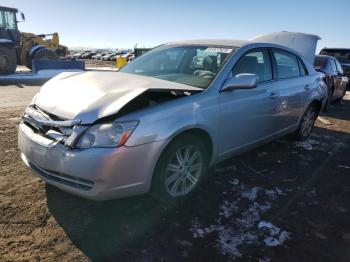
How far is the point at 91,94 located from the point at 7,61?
14837 millimetres

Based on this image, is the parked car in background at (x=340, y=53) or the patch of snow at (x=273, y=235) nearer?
the patch of snow at (x=273, y=235)

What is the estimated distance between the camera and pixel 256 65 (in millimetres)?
4285

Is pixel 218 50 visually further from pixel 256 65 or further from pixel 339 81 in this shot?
pixel 339 81

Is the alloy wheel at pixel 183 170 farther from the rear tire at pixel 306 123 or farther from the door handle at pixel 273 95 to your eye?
the rear tire at pixel 306 123

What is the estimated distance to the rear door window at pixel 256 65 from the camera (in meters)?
3.94

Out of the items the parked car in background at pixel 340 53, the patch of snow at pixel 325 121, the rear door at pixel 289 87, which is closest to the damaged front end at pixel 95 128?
the rear door at pixel 289 87

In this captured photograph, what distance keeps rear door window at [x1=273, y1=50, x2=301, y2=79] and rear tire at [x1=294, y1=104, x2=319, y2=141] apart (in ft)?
2.70

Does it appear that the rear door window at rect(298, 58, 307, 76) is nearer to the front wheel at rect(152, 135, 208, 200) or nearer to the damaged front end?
the front wheel at rect(152, 135, 208, 200)

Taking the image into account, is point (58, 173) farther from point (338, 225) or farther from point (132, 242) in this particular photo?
point (338, 225)

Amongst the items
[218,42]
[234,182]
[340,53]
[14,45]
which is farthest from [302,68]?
[14,45]

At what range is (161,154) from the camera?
3016mm

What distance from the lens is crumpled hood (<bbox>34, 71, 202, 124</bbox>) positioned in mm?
2816

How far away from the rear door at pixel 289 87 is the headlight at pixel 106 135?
2.67 m

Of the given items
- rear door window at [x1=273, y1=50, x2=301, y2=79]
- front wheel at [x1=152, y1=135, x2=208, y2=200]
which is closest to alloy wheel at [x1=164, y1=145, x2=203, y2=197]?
front wheel at [x1=152, y1=135, x2=208, y2=200]
